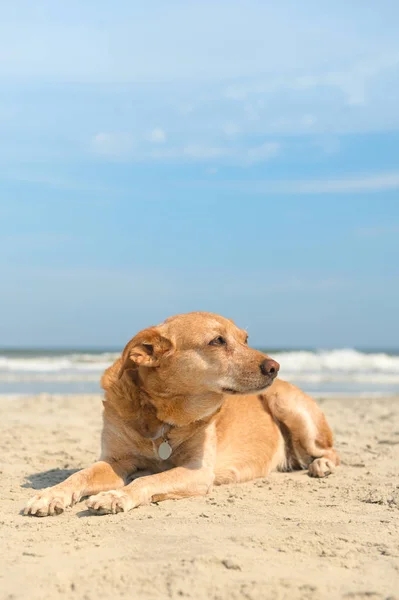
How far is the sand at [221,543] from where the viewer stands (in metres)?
2.80

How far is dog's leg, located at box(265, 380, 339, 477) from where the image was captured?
5.96m

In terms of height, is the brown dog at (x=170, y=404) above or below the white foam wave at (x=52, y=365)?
above

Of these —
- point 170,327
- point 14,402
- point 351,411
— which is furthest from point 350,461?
point 14,402

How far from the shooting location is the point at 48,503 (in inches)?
163

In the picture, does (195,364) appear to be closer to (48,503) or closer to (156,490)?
(156,490)

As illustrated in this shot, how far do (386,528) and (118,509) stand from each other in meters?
1.58

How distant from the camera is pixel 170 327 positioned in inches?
186

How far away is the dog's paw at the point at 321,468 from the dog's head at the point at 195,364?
58.4 inches

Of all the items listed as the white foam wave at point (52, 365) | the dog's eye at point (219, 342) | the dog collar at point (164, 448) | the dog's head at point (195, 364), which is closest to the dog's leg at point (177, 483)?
the dog collar at point (164, 448)

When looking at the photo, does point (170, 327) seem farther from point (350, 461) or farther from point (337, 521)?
point (350, 461)

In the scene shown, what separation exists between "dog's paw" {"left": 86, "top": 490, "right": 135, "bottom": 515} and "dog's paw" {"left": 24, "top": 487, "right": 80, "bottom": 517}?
0.18 m

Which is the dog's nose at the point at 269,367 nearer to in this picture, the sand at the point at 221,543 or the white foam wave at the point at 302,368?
the sand at the point at 221,543

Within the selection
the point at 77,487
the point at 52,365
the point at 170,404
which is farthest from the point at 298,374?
the point at 77,487

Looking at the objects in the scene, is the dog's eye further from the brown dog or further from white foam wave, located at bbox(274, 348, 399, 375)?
white foam wave, located at bbox(274, 348, 399, 375)
